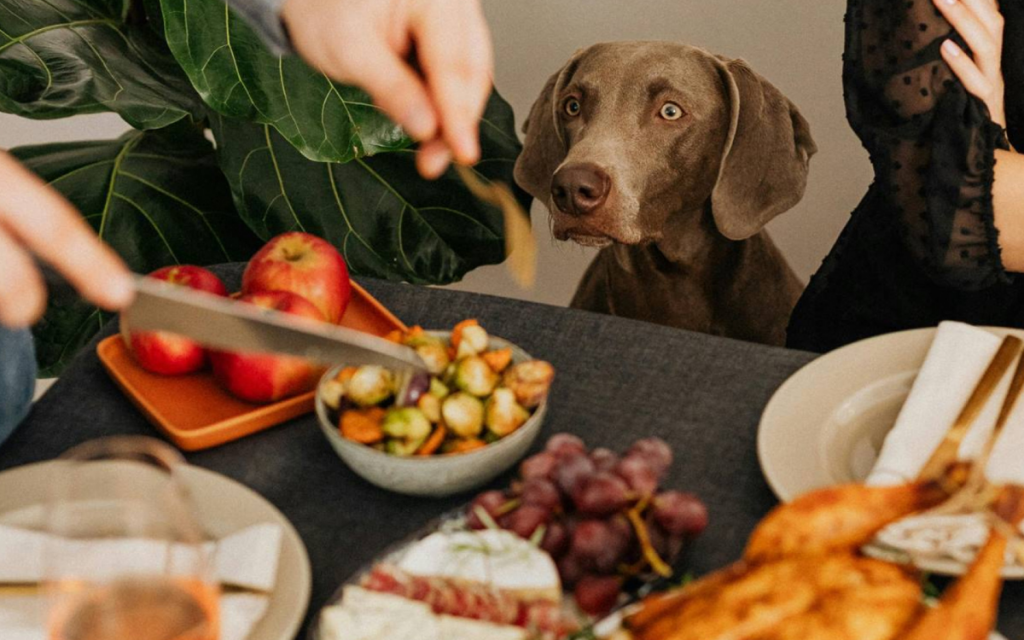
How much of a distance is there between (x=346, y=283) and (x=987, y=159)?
0.83 meters

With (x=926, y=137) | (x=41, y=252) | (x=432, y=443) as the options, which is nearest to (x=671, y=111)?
(x=926, y=137)

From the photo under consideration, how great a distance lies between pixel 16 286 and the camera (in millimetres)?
513

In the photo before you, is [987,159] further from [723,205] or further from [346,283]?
[346,283]

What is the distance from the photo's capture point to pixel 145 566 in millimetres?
550

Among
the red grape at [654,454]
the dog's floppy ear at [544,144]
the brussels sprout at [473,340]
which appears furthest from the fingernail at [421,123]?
the dog's floppy ear at [544,144]

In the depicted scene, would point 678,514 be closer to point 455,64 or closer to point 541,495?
point 541,495

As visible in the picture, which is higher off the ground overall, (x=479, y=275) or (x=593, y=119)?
(x=593, y=119)

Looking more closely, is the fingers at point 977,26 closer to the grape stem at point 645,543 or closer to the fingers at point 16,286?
the grape stem at point 645,543

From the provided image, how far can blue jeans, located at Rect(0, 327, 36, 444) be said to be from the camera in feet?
3.08

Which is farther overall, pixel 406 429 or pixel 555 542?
pixel 406 429

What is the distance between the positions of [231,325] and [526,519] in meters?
0.25

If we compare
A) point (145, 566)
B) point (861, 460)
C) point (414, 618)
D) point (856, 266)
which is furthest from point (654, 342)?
point (856, 266)

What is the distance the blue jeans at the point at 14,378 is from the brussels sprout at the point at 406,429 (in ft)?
1.30

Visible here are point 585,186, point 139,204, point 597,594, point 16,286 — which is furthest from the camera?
point 139,204
